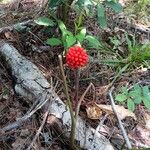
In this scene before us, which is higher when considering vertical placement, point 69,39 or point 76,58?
point 76,58

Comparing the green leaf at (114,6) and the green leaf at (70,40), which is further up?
the green leaf at (114,6)

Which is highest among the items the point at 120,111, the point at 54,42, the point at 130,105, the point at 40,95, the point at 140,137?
the point at 54,42

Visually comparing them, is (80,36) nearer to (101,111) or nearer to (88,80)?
(88,80)

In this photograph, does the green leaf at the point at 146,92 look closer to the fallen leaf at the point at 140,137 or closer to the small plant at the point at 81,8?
the fallen leaf at the point at 140,137

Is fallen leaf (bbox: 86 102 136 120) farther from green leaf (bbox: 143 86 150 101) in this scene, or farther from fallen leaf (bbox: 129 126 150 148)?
green leaf (bbox: 143 86 150 101)

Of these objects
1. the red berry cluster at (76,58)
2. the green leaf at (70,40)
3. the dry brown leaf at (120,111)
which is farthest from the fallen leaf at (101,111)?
the red berry cluster at (76,58)

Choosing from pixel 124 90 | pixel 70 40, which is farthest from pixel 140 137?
pixel 70 40

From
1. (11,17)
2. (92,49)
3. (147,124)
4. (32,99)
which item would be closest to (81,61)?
(32,99)

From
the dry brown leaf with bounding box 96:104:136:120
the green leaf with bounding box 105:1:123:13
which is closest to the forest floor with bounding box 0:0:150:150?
the dry brown leaf with bounding box 96:104:136:120
